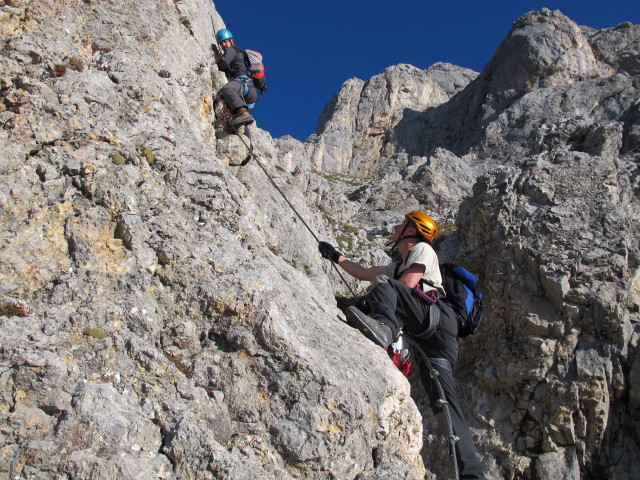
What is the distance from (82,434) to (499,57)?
334 feet

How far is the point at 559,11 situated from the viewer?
303ft

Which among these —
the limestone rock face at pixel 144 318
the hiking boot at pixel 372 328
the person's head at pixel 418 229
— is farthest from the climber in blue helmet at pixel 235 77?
the hiking boot at pixel 372 328

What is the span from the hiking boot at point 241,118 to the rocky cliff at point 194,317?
46 centimetres

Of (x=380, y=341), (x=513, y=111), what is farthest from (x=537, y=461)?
(x=513, y=111)

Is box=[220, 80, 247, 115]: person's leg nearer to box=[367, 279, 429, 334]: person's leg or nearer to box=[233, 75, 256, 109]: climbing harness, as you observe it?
box=[233, 75, 256, 109]: climbing harness

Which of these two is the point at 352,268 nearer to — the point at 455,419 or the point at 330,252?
A: the point at 330,252

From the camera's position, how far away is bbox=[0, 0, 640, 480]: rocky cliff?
18.1ft

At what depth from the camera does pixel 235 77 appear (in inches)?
593

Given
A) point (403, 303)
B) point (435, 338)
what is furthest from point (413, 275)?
point (435, 338)

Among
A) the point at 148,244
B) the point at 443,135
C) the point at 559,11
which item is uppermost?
the point at 559,11

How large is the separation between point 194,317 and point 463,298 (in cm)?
479

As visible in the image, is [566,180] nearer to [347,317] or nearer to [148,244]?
[347,317]

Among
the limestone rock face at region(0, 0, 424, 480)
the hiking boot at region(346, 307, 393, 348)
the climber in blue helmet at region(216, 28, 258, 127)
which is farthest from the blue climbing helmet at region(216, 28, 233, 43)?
the hiking boot at region(346, 307, 393, 348)

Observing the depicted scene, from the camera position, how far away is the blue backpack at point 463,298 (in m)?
9.16
